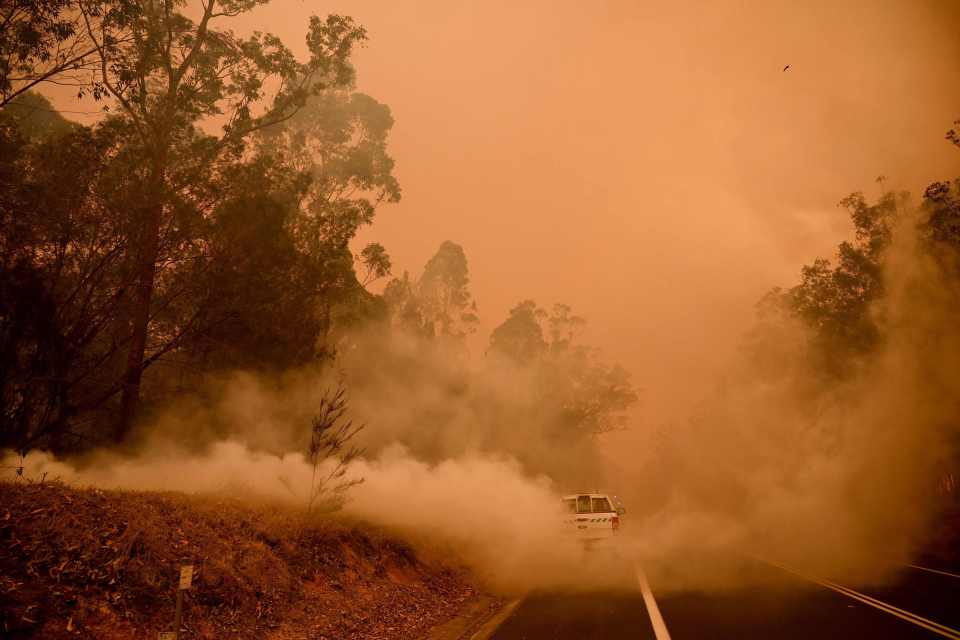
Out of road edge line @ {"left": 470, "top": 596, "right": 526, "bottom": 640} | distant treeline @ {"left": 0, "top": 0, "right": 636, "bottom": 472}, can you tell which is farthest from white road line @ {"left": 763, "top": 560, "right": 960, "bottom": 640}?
distant treeline @ {"left": 0, "top": 0, "right": 636, "bottom": 472}

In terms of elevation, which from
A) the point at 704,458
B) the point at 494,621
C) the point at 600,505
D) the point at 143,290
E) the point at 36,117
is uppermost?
the point at 36,117

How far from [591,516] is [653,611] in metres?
5.32

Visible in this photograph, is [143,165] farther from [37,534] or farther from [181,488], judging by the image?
[37,534]

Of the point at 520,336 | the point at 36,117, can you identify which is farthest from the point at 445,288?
the point at 36,117

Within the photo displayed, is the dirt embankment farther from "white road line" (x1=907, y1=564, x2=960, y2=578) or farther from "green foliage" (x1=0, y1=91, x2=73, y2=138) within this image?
"white road line" (x1=907, y1=564, x2=960, y2=578)

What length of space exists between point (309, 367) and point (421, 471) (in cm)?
463

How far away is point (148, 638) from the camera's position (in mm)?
5316

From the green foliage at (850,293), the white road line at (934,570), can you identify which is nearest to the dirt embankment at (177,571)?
the white road line at (934,570)

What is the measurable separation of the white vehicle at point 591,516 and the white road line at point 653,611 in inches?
58.6

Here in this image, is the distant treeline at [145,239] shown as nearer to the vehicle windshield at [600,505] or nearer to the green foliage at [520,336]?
the vehicle windshield at [600,505]

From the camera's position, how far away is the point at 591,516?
13.6 m

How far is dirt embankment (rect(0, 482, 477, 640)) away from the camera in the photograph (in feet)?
17.0

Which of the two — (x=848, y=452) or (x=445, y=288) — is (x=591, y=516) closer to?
(x=848, y=452)

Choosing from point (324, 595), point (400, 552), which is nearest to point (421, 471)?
point (400, 552)
